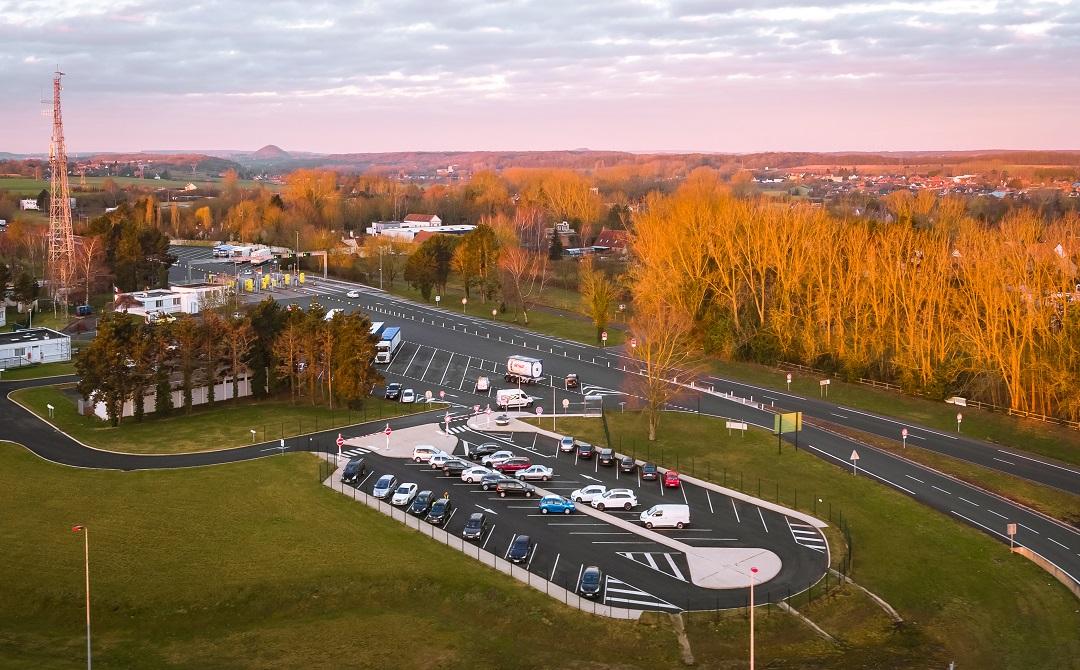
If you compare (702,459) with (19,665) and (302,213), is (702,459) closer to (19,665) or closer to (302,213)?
(19,665)

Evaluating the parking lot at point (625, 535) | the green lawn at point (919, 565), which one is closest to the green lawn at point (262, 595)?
the parking lot at point (625, 535)

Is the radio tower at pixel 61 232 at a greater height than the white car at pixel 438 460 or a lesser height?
greater

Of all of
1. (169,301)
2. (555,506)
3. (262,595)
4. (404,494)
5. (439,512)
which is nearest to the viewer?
(262,595)

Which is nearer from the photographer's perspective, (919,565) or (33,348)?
(919,565)

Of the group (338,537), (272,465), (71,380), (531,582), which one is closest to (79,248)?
(71,380)

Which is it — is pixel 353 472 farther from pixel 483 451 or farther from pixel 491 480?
pixel 483 451

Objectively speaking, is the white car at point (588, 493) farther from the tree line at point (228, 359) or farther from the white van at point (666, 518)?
the tree line at point (228, 359)

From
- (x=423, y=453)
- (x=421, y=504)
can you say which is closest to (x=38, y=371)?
(x=423, y=453)
